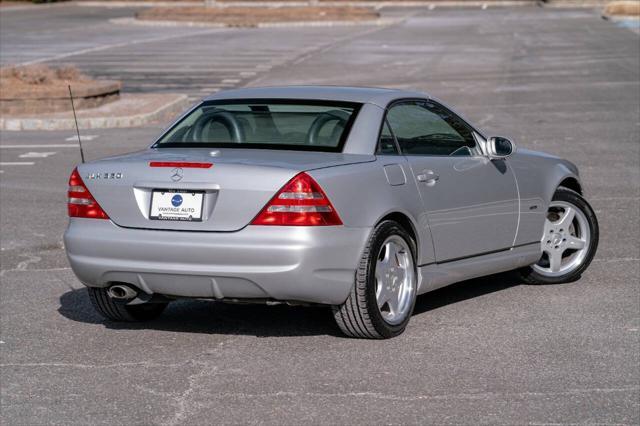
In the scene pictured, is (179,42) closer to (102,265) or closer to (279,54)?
(279,54)

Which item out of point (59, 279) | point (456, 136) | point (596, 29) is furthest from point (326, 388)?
point (596, 29)

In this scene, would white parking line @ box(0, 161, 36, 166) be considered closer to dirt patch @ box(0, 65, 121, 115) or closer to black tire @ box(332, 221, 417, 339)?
dirt patch @ box(0, 65, 121, 115)

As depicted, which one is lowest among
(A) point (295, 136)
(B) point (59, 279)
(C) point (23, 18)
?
(C) point (23, 18)

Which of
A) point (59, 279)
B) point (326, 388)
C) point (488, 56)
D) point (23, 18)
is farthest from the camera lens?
point (23, 18)

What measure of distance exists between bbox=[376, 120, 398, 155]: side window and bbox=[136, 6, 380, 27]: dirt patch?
4699 centimetres

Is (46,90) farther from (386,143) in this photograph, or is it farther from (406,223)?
(406,223)

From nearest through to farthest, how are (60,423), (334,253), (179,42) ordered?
(60,423) → (334,253) → (179,42)

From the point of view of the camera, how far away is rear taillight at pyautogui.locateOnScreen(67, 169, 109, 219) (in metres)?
7.30

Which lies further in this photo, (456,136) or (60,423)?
(456,136)

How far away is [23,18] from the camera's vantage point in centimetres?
5984

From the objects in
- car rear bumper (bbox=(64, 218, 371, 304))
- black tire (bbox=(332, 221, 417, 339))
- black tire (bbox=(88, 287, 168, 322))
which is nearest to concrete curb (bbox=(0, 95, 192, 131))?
black tire (bbox=(88, 287, 168, 322))

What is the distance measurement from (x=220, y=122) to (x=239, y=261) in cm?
127

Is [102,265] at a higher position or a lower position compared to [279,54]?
higher

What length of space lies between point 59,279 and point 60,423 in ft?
11.8
